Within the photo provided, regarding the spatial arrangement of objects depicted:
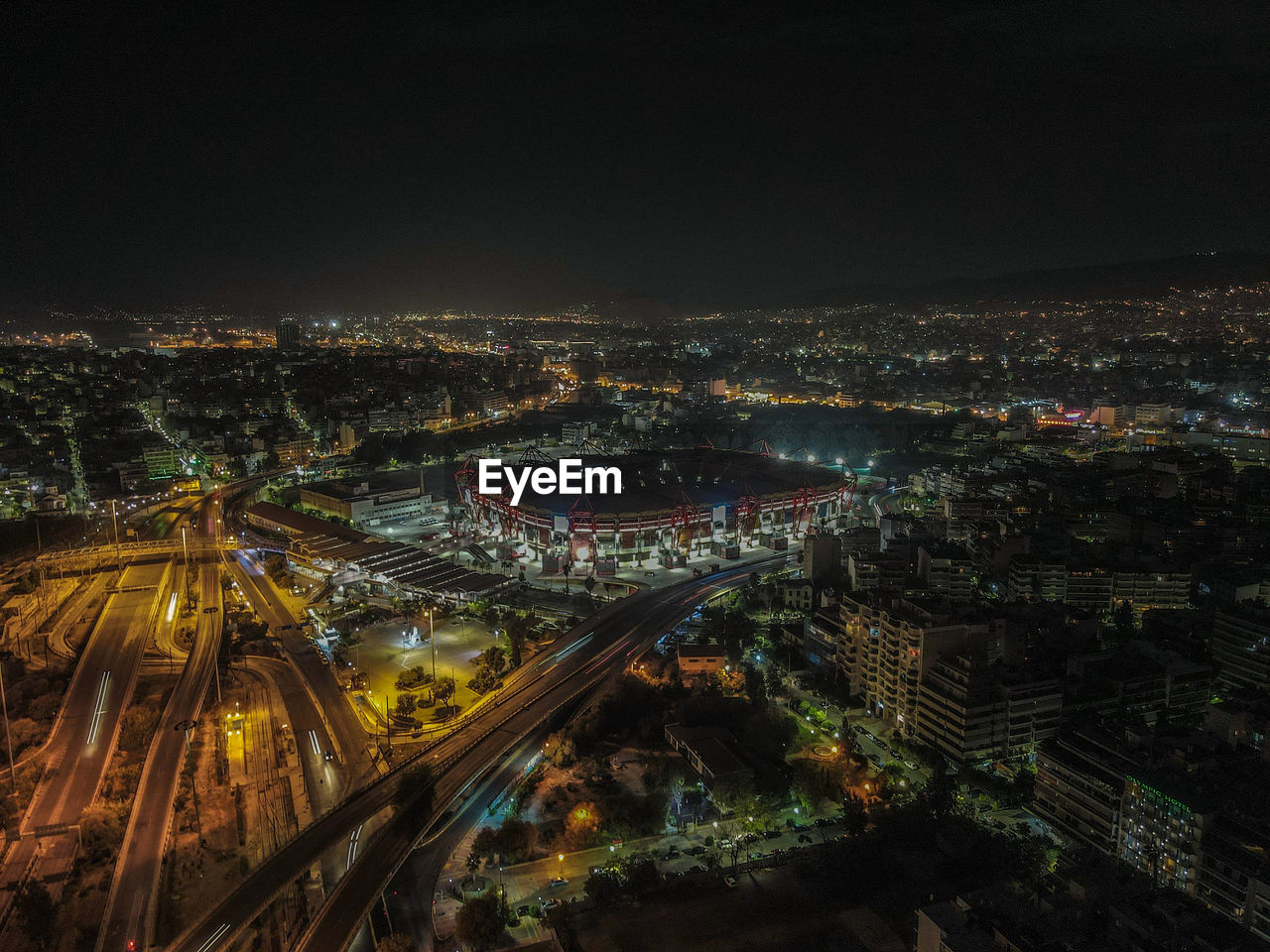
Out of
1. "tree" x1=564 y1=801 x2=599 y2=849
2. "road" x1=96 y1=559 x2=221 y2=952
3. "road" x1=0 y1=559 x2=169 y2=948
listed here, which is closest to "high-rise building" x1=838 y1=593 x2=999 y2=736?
"tree" x1=564 y1=801 x2=599 y2=849

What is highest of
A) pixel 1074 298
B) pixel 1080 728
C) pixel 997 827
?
pixel 1074 298

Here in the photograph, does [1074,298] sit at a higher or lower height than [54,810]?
higher

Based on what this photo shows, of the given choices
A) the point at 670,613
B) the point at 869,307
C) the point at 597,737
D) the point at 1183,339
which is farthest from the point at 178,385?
the point at 869,307

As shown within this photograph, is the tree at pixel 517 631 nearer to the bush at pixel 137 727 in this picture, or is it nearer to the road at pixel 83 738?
the bush at pixel 137 727

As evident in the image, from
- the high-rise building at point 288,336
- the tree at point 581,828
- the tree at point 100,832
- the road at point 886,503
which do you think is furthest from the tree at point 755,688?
the high-rise building at point 288,336

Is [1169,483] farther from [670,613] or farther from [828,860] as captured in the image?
[828,860]

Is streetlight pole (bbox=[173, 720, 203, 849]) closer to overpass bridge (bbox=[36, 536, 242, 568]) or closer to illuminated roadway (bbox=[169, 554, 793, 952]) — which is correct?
illuminated roadway (bbox=[169, 554, 793, 952])
